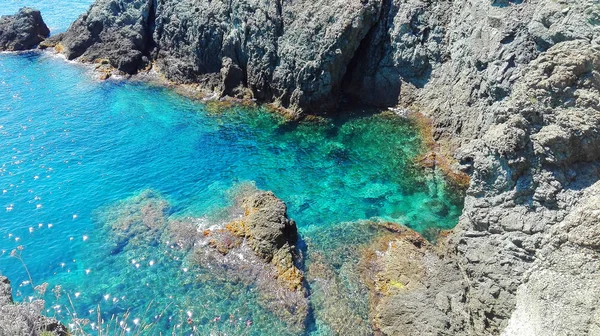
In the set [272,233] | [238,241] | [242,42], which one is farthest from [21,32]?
[272,233]

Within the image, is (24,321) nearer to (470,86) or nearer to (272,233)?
(272,233)

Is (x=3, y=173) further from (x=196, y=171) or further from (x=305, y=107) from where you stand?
(x=305, y=107)

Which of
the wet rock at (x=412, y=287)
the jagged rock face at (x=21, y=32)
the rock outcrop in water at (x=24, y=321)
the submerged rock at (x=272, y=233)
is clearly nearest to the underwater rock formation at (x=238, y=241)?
the submerged rock at (x=272, y=233)

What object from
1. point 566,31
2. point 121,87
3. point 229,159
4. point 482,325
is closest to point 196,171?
point 229,159

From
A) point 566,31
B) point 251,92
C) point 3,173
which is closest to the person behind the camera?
point 566,31

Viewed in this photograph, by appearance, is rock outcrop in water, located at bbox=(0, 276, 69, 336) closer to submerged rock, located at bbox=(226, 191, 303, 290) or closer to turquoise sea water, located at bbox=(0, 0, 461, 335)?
turquoise sea water, located at bbox=(0, 0, 461, 335)
